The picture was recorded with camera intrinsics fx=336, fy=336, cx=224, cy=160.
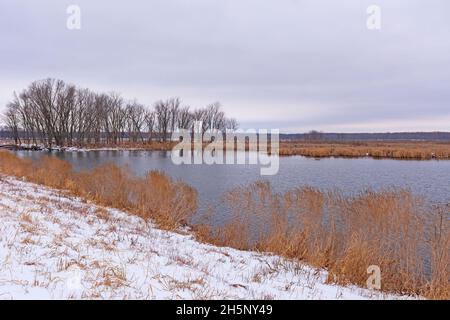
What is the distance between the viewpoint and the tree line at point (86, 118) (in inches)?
2446

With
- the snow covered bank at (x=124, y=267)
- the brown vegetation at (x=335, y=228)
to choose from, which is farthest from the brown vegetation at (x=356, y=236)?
the snow covered bank at (x=124, y=267)

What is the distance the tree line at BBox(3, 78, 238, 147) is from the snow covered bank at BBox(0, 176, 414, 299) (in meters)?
60.9

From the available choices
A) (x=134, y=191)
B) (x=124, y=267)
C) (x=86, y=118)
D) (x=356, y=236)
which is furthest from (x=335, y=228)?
(x=86, y=118)

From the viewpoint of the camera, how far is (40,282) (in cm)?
386

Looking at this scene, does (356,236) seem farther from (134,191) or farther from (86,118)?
(86,118)

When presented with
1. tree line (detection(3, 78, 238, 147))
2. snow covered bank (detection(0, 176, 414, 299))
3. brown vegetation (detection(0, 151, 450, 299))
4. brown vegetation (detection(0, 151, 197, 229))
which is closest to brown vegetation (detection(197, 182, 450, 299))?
brown vegetation (detection(0, 151, 450, 299))

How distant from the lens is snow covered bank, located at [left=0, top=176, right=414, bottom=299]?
3.97 meters

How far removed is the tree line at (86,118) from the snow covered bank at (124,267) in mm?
60917

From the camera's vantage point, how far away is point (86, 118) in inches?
2613

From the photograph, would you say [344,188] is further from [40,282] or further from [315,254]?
[40,282]

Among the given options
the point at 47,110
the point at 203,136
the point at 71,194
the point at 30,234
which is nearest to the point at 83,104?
the point at 47,110

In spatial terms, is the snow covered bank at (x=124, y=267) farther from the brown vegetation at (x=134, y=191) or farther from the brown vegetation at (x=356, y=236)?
the brown vegetation at (x=134, y=191)

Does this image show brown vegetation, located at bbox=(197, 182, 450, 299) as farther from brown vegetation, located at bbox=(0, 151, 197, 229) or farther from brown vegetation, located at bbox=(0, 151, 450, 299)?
brown vegetation, located at bbox=(0, 151, 197, 229)
